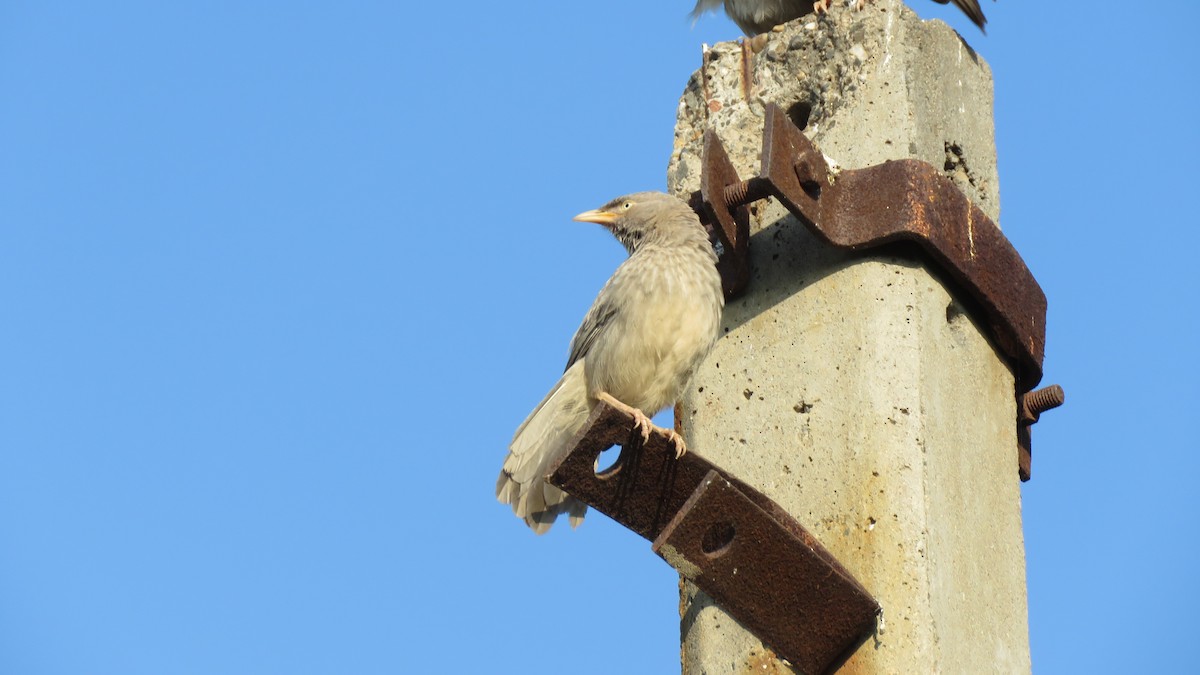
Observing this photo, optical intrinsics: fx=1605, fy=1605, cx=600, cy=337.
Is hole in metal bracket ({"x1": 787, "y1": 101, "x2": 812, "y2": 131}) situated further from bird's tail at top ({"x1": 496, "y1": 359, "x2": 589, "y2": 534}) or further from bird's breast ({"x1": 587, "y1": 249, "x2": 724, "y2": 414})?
bird's tail at top ({"x1": 496, "y1": 359, "x2": 589, "y2": 534})

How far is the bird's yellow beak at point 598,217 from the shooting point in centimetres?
528

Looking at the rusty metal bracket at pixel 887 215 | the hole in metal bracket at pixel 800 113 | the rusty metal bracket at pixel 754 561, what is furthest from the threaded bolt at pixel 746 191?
the rusty metal bracket at pixel 754 561

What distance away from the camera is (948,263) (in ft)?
13.2

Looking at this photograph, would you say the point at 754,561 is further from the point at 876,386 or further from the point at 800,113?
the point at 800,113

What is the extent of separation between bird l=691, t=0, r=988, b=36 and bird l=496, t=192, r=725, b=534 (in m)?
1.84

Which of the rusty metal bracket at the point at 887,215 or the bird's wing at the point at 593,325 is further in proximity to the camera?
the bird's wing at the point at 593,325

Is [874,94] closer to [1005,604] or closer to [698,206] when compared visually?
[698,206]

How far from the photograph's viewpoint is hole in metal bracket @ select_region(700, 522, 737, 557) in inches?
138

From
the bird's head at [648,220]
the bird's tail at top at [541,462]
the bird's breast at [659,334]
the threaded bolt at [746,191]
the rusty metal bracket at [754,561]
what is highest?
the bird's head at [648,220]

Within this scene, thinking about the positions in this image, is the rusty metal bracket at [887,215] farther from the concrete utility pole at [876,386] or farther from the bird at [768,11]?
the bird at [768,11]

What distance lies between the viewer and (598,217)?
5.33 meters

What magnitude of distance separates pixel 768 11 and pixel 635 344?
2.53m

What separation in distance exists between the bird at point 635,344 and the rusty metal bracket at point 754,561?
609 millimetres

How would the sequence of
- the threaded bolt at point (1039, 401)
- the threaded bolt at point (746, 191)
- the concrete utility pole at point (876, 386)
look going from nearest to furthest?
the concrete utility pole at point (876, 386)
the threaded bolt at point (746, 191)
the threaded bolt at point (1039, 401)
